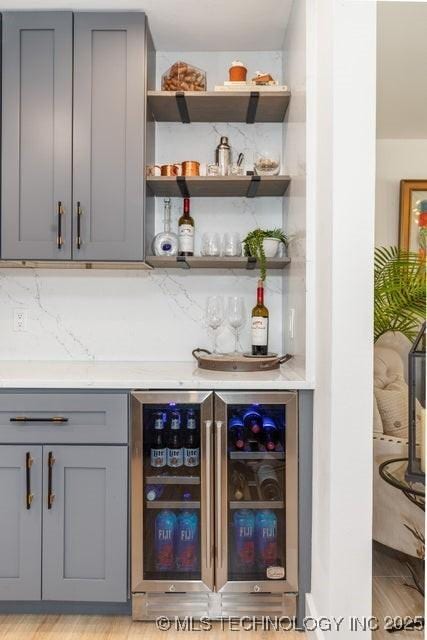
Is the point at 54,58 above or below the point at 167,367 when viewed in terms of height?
above

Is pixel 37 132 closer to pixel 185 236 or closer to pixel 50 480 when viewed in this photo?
pixel 185 236

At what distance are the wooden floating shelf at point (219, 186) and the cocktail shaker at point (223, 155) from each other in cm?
9

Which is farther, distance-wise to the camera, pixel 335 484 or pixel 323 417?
pixel 323 417

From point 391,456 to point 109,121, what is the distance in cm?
197

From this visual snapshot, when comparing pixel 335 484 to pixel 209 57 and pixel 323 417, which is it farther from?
pixel 209 57

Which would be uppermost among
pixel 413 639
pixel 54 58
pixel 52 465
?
pixel 54 58

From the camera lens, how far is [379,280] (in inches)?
108

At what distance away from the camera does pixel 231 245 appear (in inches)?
98.5

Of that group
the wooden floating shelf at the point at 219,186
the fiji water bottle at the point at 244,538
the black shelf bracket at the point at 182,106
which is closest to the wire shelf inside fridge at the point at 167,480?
the fiji water bottle at the point at 244,538

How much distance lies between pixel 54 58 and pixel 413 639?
277cm

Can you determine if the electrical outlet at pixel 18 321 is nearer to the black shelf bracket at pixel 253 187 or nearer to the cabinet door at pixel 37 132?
the cabinet door at pixel 37 132

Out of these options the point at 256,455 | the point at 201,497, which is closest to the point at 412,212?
the point at 256,455

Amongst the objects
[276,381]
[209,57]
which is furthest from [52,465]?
[209,57]

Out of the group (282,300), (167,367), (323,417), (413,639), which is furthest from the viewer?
(282,300)
